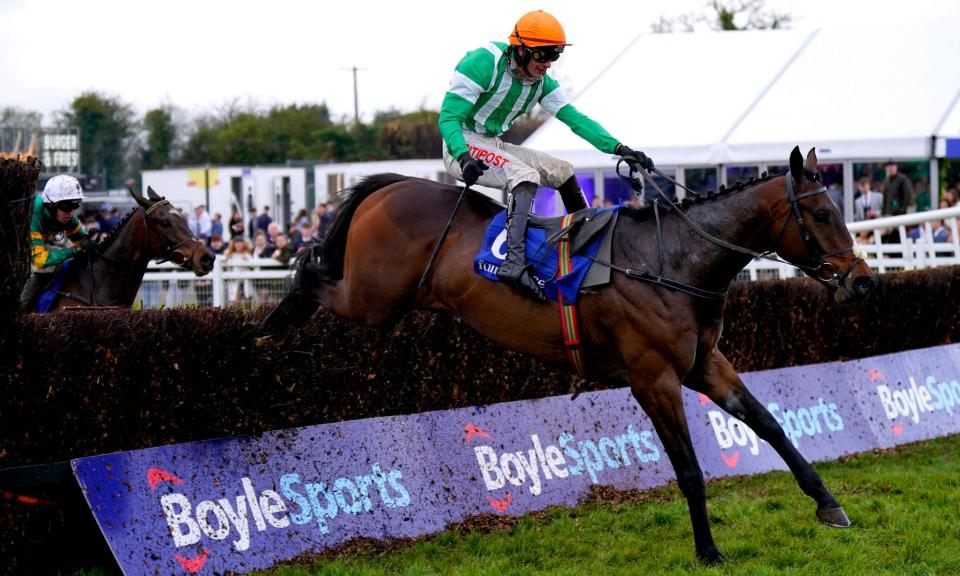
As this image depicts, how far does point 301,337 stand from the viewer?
18.6 ft

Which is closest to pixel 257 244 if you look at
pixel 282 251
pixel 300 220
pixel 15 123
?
pixel 282 251

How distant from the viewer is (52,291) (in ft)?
24.8

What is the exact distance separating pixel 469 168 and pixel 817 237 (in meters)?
1.65

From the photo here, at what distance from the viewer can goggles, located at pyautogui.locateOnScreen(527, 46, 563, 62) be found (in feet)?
17.5

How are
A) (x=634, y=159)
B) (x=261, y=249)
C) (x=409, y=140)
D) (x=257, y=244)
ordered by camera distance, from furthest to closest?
(x=409, y=140) < (x=257, y=244) < (x=261, y=249) < (x=634, y=159)

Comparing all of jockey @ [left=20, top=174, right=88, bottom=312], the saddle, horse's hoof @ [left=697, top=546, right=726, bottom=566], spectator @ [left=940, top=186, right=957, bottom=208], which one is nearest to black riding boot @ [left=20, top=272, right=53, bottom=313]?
jockey @ [left=20, top=174, right=88, bottom=312]

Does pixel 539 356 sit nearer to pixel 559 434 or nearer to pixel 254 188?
pixel 559 434

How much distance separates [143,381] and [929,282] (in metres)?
6.83

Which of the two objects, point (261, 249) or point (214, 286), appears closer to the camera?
point (214, 286)

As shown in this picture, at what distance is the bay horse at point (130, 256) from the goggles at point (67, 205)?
0.35m

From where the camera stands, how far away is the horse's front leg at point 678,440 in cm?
511

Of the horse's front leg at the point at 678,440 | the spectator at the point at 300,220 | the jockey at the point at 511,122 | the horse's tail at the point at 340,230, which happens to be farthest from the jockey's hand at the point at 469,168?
the spectator at the point at 300,220

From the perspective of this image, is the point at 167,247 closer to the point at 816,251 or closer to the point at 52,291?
the point at 52,291

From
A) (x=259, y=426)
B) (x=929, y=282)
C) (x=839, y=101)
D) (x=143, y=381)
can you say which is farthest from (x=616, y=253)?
(x=839, y=101)
